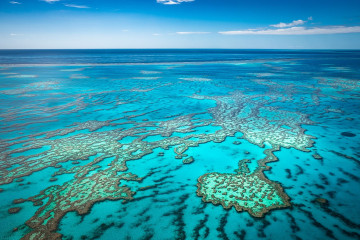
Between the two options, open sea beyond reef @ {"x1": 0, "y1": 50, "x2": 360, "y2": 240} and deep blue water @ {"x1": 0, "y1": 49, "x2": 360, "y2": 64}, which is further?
deep blue water @ {"x1": 0, "y1": 49, "x2": 360, "y2": 64}

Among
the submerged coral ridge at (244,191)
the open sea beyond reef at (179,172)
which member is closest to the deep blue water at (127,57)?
the open sea beyond reef at (179,172)

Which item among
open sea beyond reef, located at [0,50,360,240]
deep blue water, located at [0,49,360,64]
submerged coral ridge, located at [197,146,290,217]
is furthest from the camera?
deep blue water, located at [0,49,360,64]

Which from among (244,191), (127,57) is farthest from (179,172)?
(127,57)

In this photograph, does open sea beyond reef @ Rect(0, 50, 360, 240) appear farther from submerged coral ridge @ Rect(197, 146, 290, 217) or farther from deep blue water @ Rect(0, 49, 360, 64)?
deep blue water @ Rect(0, 49, 360, 64)

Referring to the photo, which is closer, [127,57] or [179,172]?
[179,172]

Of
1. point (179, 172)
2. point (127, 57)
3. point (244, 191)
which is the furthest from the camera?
point (127, 57)

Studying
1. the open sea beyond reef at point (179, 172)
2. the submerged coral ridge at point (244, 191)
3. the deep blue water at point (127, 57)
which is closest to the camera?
the open sea beyond reef at point (179, 172)

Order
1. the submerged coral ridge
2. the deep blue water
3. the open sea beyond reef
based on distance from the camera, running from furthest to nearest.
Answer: the deep blue water → the submerged coral ridge → the open sea beyond reef

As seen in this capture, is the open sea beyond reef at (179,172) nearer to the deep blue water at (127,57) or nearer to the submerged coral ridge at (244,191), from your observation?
the submerged coral ridge at (244,191)

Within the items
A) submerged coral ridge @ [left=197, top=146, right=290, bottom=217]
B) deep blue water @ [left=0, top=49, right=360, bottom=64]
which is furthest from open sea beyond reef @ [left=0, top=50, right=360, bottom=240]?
deep blue water @ [left=0, top=49, right=360, bottom=64]

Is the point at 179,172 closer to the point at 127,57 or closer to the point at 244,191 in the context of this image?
the point at 244,191

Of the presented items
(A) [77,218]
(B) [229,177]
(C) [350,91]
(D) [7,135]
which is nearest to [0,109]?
(D) [7,135]
